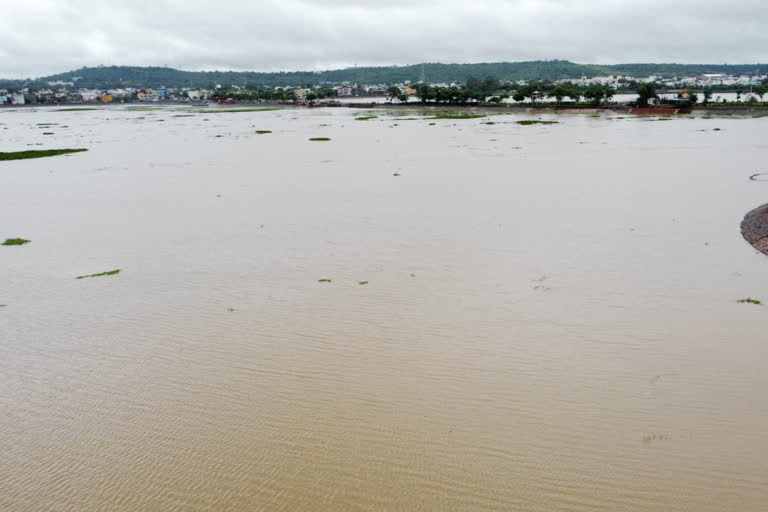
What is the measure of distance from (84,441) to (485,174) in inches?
872

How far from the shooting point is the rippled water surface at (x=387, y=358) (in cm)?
582

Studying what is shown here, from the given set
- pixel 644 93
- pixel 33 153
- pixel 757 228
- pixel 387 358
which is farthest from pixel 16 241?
pixel 644 93

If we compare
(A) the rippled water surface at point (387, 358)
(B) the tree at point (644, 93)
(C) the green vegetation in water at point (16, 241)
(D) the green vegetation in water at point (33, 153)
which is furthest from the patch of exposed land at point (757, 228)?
(B) the tree at point (644, 93)

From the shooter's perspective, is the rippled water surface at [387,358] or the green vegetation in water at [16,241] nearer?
the rippled water surface at [387,358]

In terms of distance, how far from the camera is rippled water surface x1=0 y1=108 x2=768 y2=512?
5.82 m

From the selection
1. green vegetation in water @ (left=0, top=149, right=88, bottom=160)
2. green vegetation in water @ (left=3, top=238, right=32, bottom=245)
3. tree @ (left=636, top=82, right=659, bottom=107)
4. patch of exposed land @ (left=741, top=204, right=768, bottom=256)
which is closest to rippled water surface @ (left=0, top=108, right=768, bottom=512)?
patch of exposed land @ (left=741, top=204, right=768, bottom=256)

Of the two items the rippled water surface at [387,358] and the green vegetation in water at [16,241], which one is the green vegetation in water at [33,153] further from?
the green vegetation in water at [16,241]

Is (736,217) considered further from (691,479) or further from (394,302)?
(691,479)

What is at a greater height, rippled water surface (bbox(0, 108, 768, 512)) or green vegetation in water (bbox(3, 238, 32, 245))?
green vegetation in water (bbox(3, 238, 32, 245))

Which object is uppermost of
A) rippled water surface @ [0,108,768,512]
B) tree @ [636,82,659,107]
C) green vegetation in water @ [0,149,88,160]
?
tree @ [636,82,659,107]

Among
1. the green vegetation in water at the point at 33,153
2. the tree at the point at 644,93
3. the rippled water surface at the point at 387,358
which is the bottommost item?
the rippled water surface at the point at 387,358

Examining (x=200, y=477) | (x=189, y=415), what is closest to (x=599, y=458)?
(x=200, y=477)

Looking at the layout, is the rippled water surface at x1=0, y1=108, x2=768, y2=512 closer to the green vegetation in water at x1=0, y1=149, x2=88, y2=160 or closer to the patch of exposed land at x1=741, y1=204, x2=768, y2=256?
the patch of exposed land at x1=741, y1=204, x2=768, y2=256

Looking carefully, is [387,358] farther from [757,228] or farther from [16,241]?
[16,241]
